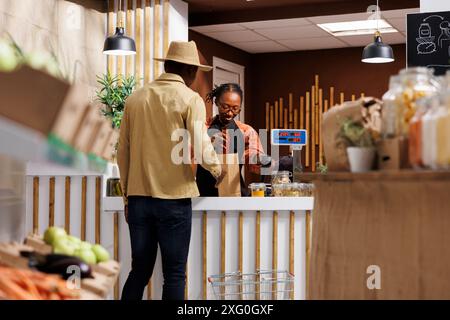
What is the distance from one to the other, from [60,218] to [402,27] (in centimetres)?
552

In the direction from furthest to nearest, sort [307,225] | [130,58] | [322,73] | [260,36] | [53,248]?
[322,73] → [260,36] → [130,58] → [307,225] → [53,248]

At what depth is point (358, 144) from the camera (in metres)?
2.19

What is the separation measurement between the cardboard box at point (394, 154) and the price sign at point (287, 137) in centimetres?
208

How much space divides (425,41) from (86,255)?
315 cm

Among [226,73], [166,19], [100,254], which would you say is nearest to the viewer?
[100,254]

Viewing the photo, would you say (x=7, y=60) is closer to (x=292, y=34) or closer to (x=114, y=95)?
(x=114, y=95)

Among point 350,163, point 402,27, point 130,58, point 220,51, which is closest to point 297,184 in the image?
point 350,163

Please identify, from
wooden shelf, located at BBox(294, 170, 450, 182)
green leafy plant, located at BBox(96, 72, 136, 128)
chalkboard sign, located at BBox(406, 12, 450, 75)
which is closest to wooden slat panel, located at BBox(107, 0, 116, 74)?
green leafy plant, located at BBox(96, 72, 136, 128)

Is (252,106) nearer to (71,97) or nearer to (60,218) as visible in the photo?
(60,218)

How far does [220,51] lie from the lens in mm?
9422

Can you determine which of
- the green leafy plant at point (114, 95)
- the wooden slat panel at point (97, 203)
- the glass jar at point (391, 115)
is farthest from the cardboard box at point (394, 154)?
the green leafy plant at point (114, 95)

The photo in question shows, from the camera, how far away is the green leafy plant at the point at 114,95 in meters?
6.67

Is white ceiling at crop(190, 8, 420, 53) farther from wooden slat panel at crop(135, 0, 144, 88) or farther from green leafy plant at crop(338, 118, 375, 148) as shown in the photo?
green leafy plant at crop(338, 118, 375, 148)

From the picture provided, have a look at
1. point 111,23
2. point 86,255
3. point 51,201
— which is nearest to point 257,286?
point 51,201
